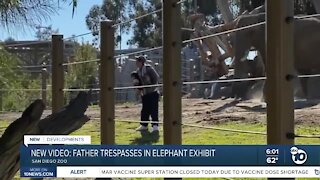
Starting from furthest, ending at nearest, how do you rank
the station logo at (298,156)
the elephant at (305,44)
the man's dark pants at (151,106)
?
the elephant at (305,44) < the man's dark pants at (151,106) < the station logo at (298,156)

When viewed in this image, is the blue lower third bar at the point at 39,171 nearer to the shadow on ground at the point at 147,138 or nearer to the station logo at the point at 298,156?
the station logo at the point at 298,156

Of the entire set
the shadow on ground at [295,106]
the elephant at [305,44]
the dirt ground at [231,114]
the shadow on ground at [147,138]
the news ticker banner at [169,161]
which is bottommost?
the shadow on ground at [147,138]

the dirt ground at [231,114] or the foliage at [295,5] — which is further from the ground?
the foliage at [295,5]

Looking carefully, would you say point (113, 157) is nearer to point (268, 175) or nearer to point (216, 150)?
point (216, 150)

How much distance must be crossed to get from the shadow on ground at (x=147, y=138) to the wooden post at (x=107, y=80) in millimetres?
2992

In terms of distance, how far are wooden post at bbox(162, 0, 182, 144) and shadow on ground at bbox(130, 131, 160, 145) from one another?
407cm

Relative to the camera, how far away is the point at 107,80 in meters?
5.01

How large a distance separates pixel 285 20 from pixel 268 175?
78 centimetres

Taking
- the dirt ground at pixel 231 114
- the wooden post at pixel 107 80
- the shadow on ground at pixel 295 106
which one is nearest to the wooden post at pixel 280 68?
the wooden post at pixel 107 80

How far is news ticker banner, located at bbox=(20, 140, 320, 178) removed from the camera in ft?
10.3

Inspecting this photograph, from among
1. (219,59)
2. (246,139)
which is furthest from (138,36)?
(246,139)

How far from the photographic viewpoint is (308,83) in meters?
14.7

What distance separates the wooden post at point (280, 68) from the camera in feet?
9.58

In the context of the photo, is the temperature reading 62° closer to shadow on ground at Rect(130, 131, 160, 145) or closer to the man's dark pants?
shadow on ground at Rect(130, 131, 160, 145)
